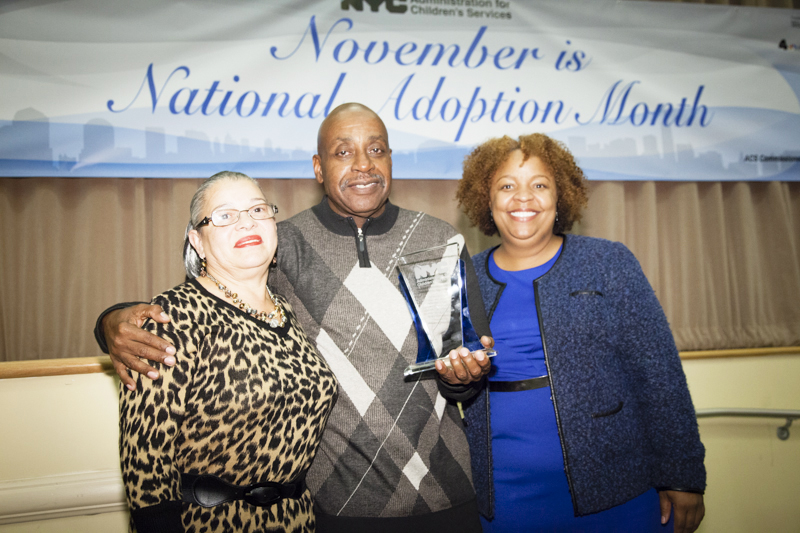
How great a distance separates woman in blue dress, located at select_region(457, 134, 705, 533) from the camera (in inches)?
53.3

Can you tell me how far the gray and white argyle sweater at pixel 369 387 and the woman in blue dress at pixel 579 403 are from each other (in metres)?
0.16

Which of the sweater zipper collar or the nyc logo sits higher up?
the nyc logo

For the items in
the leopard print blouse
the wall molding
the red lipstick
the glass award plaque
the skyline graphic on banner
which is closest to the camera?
the leopard print blouse

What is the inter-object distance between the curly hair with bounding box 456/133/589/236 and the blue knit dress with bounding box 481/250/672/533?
42 cm

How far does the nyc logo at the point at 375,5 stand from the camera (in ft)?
7.87

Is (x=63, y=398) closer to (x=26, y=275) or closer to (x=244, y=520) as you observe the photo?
(x=26, y=275)

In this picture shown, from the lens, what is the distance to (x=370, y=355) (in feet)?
4.30

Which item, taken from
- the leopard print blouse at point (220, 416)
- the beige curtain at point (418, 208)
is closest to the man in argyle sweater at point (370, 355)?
the leopard print blouse at point (220, 416)

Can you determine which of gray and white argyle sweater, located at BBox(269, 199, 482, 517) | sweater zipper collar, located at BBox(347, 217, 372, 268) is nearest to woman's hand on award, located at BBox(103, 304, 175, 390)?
gray and white argyle sweater, located at BBox(269, 199, 482, 517)

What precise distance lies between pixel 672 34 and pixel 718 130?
2.03ft

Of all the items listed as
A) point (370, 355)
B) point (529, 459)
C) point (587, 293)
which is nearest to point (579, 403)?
point (529, 459)

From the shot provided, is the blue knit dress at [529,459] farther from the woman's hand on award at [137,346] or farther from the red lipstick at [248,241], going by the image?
the woman's hand on award at [137,346]

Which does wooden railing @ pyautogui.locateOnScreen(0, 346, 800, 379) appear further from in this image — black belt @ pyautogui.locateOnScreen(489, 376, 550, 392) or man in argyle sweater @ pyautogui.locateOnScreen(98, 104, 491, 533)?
black belt @ pyautogui.locateOnScreen(489, 376, 550, 392)

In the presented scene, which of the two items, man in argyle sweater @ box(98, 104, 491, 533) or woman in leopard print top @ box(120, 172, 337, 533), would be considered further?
man in argyle sweater @ box(98, 104, 491, 533)
